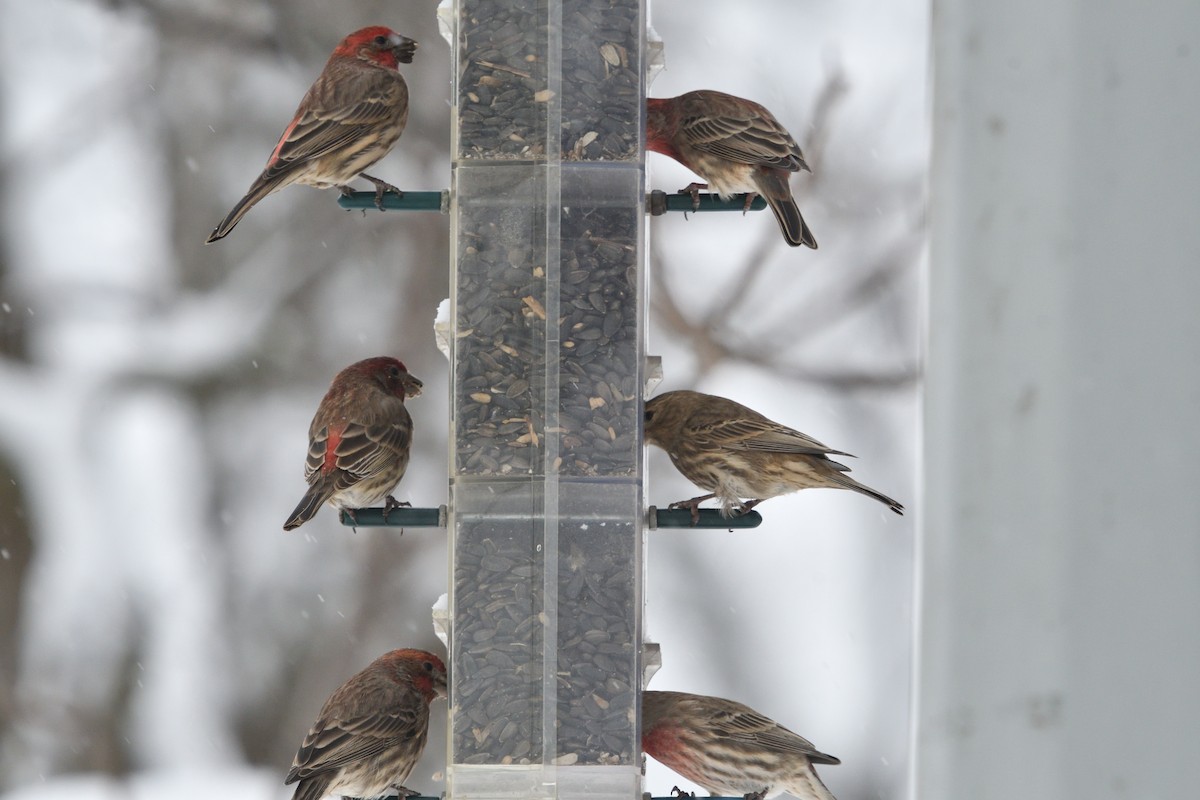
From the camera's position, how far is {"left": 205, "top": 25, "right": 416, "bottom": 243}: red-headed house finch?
528 centimetres

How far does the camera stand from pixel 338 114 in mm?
5332

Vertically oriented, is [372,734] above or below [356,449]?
below

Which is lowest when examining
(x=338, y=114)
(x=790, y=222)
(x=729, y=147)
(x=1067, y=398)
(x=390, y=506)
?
(x=390, y=506)

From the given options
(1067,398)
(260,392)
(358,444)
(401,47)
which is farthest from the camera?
(260,392)

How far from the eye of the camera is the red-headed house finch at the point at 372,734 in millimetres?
5176

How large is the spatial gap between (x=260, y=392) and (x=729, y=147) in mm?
4891

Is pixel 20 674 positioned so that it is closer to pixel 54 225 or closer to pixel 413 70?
pixel 54 225

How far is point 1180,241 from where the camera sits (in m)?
1.12

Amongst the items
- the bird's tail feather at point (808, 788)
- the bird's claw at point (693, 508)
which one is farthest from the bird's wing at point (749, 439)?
the bird's tail feather at point (808, 788)

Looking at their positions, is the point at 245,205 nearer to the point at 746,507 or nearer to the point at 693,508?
the point at 693,508

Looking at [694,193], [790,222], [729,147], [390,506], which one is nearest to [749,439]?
[790,222]

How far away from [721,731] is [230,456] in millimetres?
5037

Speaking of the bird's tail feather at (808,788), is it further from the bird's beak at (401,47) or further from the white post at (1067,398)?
the white post at (1067,398)

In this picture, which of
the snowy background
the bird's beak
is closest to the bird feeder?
the bird's beak
